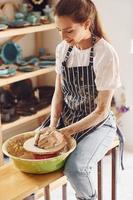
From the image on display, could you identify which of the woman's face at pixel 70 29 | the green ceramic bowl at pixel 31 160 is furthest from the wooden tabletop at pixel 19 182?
the woman's face at pixel 70 29

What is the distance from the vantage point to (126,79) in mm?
2918

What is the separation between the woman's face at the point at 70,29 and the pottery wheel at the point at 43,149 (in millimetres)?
377

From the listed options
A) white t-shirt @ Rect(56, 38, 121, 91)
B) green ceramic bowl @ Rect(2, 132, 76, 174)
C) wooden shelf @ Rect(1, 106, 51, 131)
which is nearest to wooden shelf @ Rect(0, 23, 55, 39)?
wooden shelf @ Rect(1, 106, 51, 131)

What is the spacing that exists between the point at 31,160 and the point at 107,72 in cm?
46

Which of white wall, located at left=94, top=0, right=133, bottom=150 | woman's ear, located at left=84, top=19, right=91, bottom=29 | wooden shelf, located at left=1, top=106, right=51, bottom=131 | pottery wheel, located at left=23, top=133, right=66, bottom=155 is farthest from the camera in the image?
white wall, located at left=94, top=0, right=133, bottom=150

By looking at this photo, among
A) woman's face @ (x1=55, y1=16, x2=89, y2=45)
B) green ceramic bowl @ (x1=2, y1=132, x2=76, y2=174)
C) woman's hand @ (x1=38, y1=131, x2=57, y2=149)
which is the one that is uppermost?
woman's face @ (x1=55, y1=16, x2=89, y2=45)

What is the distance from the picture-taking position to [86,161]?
4.91 ft

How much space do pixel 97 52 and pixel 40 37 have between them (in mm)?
1679

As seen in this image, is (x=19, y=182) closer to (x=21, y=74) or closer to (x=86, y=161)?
(x=86, y=161)

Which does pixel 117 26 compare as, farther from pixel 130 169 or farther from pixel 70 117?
pixel 70 117

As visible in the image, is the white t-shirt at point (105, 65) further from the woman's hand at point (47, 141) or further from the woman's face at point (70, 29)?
the woman's hand at point (47, 141)

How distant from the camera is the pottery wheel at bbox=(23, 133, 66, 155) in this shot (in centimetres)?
145

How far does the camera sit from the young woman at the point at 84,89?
4.92 ft

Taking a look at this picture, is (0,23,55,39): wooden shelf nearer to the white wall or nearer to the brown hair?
the white wall
